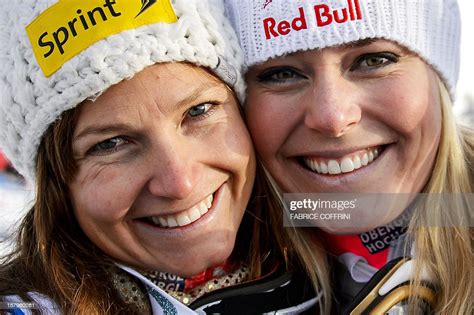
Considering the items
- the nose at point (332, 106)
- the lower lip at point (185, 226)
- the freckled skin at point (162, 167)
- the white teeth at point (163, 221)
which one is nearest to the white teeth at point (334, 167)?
the nose at point (332, 106)

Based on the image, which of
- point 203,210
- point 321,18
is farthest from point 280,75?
point 203,210

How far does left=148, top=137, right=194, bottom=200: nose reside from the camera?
178 cm

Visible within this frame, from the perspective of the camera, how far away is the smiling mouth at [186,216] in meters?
1.91

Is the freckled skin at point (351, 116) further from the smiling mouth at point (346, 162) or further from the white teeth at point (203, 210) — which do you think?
the white teeth at point (203, 210)

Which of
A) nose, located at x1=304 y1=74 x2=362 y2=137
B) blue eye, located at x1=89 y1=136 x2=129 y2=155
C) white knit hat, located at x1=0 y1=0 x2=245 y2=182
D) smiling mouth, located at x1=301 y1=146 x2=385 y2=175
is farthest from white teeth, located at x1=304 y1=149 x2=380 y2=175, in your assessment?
blue eye, located at x1=89 y1=136 x2=129 y2=155

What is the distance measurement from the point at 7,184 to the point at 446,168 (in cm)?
308

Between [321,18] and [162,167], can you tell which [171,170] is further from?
[321,18]

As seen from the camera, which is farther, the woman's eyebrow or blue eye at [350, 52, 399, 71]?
blue eye at [350, 52, 399, 71]

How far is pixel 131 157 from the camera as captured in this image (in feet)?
6.08

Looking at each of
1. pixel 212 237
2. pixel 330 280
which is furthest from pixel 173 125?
pixel 330 280

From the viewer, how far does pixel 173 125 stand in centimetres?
183

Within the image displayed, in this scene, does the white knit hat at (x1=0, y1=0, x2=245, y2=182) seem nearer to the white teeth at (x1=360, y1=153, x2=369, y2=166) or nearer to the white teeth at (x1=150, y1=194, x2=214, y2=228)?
the white teeth at (x1=150, y1=194, x2=214, y2=228)

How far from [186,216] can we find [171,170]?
196 mm

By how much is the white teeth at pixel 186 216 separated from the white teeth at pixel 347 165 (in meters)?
0.43
